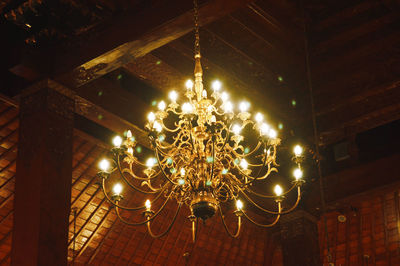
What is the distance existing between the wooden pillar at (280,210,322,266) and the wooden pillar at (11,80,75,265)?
2946 mm

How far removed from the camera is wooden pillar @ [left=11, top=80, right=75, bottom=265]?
4416 millimetres

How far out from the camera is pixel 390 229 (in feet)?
23.3

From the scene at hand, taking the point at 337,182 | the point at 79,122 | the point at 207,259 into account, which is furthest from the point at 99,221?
the point at 337,182

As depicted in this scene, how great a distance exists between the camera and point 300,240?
682 centimetres

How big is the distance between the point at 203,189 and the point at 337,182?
3.43 m

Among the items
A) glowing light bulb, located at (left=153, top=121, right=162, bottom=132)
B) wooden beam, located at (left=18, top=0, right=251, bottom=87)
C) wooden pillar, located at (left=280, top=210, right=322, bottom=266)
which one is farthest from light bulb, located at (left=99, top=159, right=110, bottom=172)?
wooden pillar, located at (left=280, top=210, right=322, bottom=266)

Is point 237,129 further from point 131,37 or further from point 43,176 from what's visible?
point 43,176

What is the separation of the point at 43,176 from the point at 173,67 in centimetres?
190

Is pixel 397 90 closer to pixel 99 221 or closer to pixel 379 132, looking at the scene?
pixel 379 132

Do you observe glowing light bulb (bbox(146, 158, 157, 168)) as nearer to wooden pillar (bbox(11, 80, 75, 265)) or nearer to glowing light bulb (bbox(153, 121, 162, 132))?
glowing light bulb (bbox(153, 121, 162, 132))

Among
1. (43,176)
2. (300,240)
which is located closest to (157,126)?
(43,176)

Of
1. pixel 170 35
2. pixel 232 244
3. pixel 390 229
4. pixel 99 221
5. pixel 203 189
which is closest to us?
pixel 203 189

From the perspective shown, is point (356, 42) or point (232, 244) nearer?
point (356, 42)

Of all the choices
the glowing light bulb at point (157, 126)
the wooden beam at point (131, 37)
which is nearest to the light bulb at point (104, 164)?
the glowing light bulb at point (157, 126)
